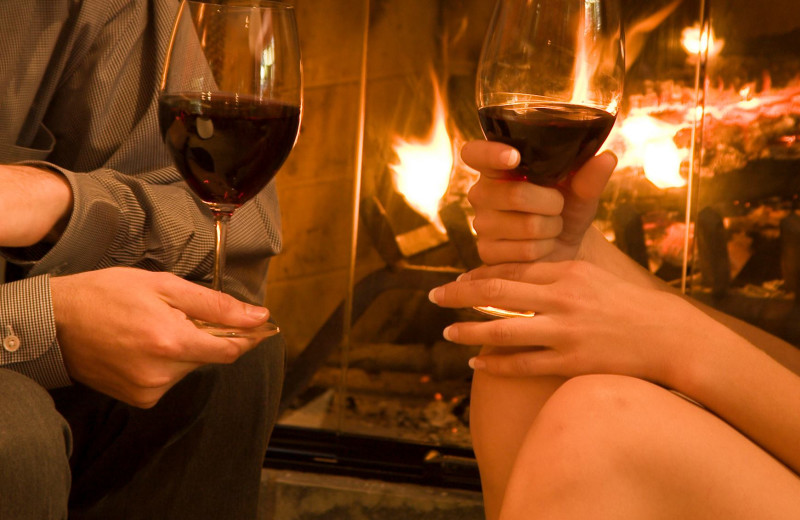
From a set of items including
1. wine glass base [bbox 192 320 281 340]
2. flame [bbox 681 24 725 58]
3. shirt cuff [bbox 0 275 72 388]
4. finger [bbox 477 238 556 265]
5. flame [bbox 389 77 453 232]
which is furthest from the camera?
flame [bbox 389 77 453 232]

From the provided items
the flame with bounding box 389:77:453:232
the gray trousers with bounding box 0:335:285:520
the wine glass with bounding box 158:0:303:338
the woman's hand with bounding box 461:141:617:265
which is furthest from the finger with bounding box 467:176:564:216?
the flame with bounding box 389:77:453:232

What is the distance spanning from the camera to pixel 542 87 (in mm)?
810

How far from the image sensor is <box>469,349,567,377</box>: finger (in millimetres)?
855

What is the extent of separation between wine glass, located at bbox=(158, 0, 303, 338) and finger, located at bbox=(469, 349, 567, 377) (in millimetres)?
259

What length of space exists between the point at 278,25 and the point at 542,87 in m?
0.24

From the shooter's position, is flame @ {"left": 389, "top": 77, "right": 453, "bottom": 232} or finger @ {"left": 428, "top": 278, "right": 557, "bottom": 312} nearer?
finger @ {"left": 428, "top": 278, "right": 557, "bottom": 312}

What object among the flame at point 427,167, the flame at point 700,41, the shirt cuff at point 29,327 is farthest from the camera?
the flame at point 427,167

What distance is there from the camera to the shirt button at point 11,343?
0.80m

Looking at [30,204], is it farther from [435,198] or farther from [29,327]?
[435,198]

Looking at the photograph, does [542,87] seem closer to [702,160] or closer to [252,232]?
[252,232]

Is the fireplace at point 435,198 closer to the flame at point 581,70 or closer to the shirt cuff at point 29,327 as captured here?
the flame at point 581,70

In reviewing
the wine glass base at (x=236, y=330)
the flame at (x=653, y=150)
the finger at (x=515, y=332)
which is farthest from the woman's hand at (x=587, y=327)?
the flame at (x=653, y=150)

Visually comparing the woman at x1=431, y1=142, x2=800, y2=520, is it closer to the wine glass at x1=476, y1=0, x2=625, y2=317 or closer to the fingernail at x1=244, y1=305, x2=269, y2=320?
the wine glass at x1=476, y1=0, x2=625, y2=317

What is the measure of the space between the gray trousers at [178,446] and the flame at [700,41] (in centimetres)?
116
